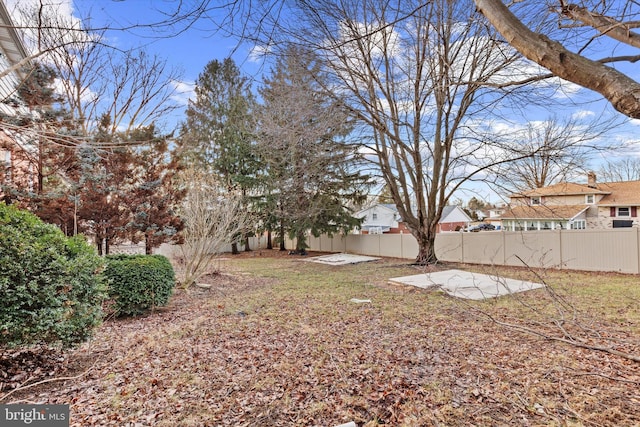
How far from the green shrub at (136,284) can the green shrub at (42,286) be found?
1.77 metres

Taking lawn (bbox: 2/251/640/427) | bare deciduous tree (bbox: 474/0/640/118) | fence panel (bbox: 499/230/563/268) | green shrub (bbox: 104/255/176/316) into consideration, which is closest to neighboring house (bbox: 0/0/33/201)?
green shrub (bbox: 104/255/176/316)

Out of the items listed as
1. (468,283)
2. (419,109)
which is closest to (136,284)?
(468,283)

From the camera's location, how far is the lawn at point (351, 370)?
2377 mm

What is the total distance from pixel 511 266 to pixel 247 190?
13904mm

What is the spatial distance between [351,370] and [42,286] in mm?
2866

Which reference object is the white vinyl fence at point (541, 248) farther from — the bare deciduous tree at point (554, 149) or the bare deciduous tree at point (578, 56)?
the bare deciduous tree at point (578, 56)

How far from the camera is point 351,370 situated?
10.3ft

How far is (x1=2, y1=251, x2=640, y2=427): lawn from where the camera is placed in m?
2.38

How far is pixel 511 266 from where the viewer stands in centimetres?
1109

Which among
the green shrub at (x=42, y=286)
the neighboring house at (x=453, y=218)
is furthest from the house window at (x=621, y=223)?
the green shrub at (x=42, y=286)

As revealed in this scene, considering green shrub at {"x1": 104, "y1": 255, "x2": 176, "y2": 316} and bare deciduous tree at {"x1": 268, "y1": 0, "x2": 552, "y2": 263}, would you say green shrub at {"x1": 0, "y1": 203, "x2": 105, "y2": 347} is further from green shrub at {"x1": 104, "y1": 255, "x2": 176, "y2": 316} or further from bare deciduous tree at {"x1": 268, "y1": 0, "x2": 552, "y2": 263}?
bare deciduous tree at {"x1": 268, "y1": 0, "x2": 552, "y2": 263}

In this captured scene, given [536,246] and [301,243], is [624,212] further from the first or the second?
[301,243]

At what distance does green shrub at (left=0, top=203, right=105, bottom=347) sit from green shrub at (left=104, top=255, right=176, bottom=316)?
1.77 metres

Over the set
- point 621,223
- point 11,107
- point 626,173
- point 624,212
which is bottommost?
point 621,223
